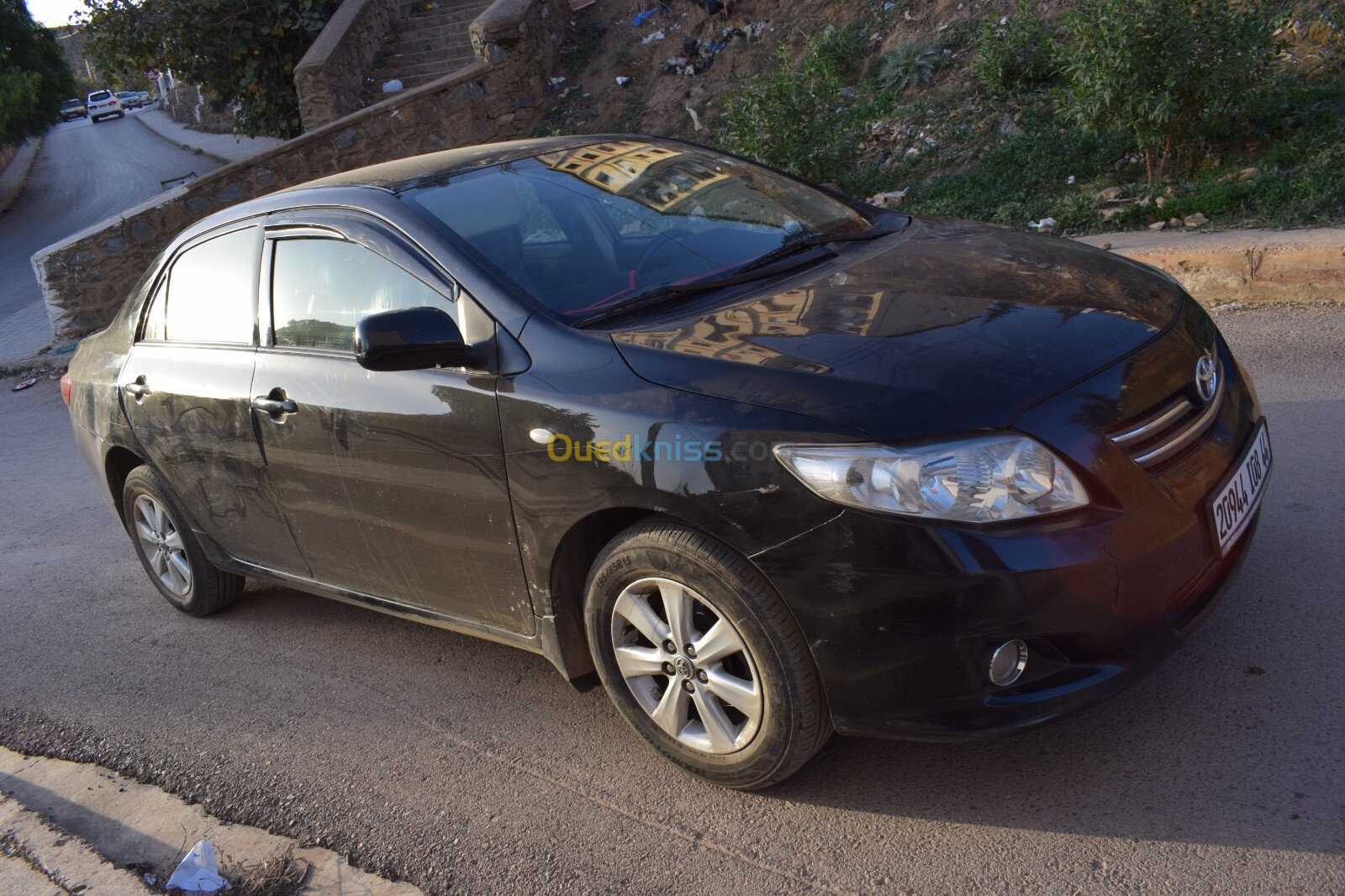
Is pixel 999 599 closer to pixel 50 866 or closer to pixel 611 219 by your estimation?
pixel 611 219

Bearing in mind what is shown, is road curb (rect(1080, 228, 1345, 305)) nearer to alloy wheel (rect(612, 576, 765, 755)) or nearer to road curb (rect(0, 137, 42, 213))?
alloy wheel (rect(612, 576, 765, 755))

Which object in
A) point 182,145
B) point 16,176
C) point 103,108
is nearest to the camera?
point 182,145

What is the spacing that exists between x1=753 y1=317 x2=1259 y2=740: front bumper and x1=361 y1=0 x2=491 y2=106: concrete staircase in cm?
1462

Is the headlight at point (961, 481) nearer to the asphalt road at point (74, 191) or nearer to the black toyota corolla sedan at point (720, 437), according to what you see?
the black toyota corolla sedan at point (720, 437)

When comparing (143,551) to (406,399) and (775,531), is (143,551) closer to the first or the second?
(406,399)

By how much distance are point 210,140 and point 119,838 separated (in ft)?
111

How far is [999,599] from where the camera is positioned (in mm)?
2553

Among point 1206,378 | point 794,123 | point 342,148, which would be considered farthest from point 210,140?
point 1206,378

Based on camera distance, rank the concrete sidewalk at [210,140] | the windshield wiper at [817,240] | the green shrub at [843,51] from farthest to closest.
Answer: the concrete sidewalk at [210,140] < the green shrub at [843,51] < the windshield wiper at [817,240]

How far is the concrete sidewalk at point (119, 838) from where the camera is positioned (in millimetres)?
3133

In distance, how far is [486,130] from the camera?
1406 centimetres

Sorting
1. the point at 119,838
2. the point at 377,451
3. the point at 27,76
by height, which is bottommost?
the point at 119,838

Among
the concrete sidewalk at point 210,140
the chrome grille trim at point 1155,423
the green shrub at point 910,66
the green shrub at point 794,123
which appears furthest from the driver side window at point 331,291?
the concrete sidewalk at point 210,140

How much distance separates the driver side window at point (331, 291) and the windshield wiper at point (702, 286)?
0.49 meters
